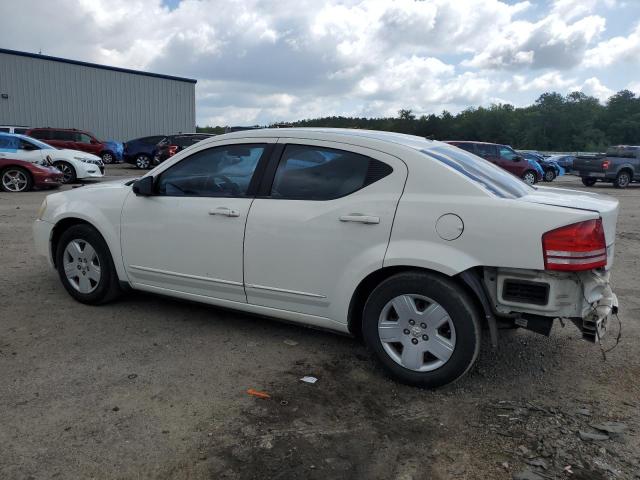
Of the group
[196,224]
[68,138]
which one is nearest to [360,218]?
[196,224]

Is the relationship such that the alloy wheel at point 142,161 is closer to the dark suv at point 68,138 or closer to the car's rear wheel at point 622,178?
the dark suv at point 68,138

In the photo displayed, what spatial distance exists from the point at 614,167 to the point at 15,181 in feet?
69.9

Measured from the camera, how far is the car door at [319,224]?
3521mm

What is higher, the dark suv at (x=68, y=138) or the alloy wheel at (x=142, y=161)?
the dark suv at (x=68, y=138)

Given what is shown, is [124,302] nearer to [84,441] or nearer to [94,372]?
[94,372]

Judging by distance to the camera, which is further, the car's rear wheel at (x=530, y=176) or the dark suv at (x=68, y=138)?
the dark suv at (x=68, y=138)

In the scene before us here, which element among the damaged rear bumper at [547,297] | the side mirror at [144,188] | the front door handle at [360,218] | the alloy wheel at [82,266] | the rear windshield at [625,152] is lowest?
the alloy wheel at [82,266]

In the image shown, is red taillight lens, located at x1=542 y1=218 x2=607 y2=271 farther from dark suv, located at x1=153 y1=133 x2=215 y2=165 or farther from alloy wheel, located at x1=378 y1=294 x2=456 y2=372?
dark suv, located at x1=153 y1=133 x2=215 y2=165

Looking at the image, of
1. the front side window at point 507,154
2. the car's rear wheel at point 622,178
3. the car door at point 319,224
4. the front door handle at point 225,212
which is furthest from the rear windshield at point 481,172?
the car's rear wheel at point 622,178

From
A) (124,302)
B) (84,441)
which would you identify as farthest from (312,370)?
(124,302)

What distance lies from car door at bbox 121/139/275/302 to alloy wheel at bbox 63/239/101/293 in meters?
0.41

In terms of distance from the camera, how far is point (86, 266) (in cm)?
482

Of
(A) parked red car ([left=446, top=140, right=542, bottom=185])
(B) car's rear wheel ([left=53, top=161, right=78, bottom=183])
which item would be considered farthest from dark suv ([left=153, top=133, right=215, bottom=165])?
(A) parked red car ([left=446, top=140, right=542, bottom=185])

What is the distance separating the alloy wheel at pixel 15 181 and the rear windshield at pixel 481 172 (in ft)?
43.3
